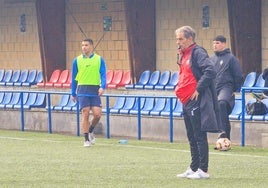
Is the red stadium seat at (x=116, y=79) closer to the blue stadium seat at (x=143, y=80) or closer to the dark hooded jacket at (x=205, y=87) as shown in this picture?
the blue stadium seat at (x=143, y=80)

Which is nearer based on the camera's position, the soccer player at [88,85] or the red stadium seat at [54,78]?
the soccer player at [88,85]

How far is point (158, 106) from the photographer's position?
978 inches

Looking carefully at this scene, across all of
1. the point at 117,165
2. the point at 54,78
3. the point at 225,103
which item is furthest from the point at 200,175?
the point at 54,78

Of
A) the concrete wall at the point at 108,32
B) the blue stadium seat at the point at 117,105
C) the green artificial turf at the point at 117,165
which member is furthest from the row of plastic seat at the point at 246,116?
the concrete wall at the point at 108,32

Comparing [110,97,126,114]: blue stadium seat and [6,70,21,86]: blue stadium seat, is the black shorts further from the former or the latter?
[6,70,21,86]: blue stadium seat

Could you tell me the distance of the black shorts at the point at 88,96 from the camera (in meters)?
19.0

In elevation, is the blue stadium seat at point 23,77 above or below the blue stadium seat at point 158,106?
above

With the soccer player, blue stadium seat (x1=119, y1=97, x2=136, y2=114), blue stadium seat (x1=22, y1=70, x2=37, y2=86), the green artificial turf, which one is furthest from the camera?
blue stadium seat (x1=22, y1=70, x2=37, y2=86)

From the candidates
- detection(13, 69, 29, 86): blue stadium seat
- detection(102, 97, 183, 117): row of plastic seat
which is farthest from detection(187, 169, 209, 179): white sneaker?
detection(13, 69, 29, 86): blue stadium seat

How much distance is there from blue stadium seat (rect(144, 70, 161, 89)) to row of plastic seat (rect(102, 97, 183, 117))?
2554mm

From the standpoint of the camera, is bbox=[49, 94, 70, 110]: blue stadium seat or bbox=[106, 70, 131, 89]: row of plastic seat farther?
bbox=[106, 70, 131, 89]: row of plastic seat

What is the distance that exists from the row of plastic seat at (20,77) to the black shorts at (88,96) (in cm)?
1489

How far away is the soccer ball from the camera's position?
16.7 metres

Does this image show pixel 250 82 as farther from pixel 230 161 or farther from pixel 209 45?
pixel 230 161
